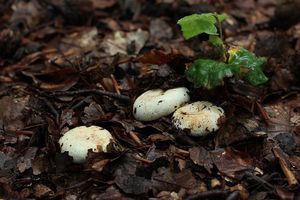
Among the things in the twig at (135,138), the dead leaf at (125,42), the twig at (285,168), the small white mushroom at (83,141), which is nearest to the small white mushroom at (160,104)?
the twig at (135,138)

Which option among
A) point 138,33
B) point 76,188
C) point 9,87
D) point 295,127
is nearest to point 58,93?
point 9,87

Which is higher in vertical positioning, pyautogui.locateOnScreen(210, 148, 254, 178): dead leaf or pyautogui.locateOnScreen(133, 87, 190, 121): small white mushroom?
pyautogui.locateOnScreen(133, 87, 190, 121): small white mushroom

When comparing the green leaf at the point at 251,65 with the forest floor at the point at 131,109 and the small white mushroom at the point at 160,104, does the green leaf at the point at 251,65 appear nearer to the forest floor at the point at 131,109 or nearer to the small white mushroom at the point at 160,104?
the forest floor at the point at 131,109

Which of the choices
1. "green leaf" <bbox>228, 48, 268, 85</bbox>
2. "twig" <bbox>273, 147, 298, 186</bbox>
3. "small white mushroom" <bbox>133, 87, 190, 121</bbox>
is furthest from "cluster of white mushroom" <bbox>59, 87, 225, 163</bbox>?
"twig" <bbox>273, 147, 298, 186</bbox>

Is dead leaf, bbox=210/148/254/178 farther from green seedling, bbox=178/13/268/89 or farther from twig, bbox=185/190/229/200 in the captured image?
green seedling, bbox=178/13/268/89

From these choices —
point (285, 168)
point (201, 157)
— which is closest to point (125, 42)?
point (201, 157)
